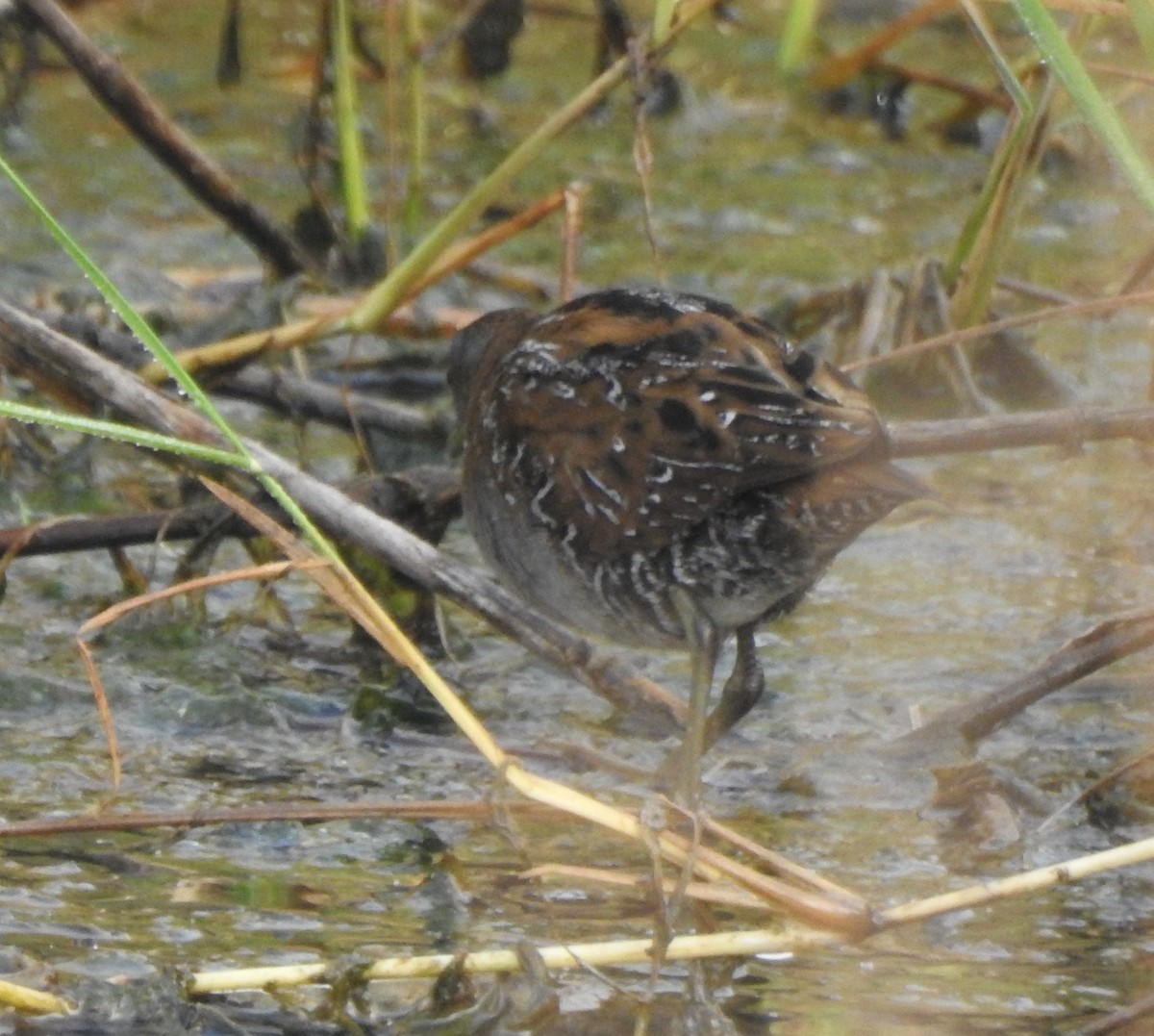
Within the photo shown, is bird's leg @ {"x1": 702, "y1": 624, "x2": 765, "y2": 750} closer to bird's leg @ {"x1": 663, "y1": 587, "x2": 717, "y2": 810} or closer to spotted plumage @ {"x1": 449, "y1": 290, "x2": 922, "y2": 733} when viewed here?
spotted plumage @ {"x1": 449, "y1": 290, "x2": 922, "y2": 733}

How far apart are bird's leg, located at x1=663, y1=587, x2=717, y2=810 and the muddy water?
113mm

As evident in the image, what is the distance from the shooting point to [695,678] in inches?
143

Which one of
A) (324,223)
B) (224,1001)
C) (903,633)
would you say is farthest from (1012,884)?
(324,223)

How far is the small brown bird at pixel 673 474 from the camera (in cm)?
334

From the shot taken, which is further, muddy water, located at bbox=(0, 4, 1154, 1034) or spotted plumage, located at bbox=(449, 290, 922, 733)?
spotted plumage, located at bbox=(449, 290, 922, 733)

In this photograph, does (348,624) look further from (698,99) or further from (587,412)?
(698,99)

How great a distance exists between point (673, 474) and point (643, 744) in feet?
2.10

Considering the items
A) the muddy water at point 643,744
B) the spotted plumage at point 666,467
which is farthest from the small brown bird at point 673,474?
the muddy water at point 643,744

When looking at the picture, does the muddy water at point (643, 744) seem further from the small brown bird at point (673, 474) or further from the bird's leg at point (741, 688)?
the small brown bird at point (673, 474)

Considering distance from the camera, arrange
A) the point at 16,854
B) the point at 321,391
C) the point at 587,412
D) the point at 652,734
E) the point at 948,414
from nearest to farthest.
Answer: the point at 16,854 → the point at 587,412 → the point at 652,734 → the point at 321,391 → the point at 948,414

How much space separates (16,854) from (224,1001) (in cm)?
59

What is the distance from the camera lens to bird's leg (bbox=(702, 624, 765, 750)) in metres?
3.82

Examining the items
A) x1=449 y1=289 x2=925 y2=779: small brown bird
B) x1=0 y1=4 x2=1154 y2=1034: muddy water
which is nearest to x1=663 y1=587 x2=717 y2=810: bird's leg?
x1=449 y1=289 x2=925 y2=779: small brown bird

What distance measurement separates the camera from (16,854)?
3.21 meters
